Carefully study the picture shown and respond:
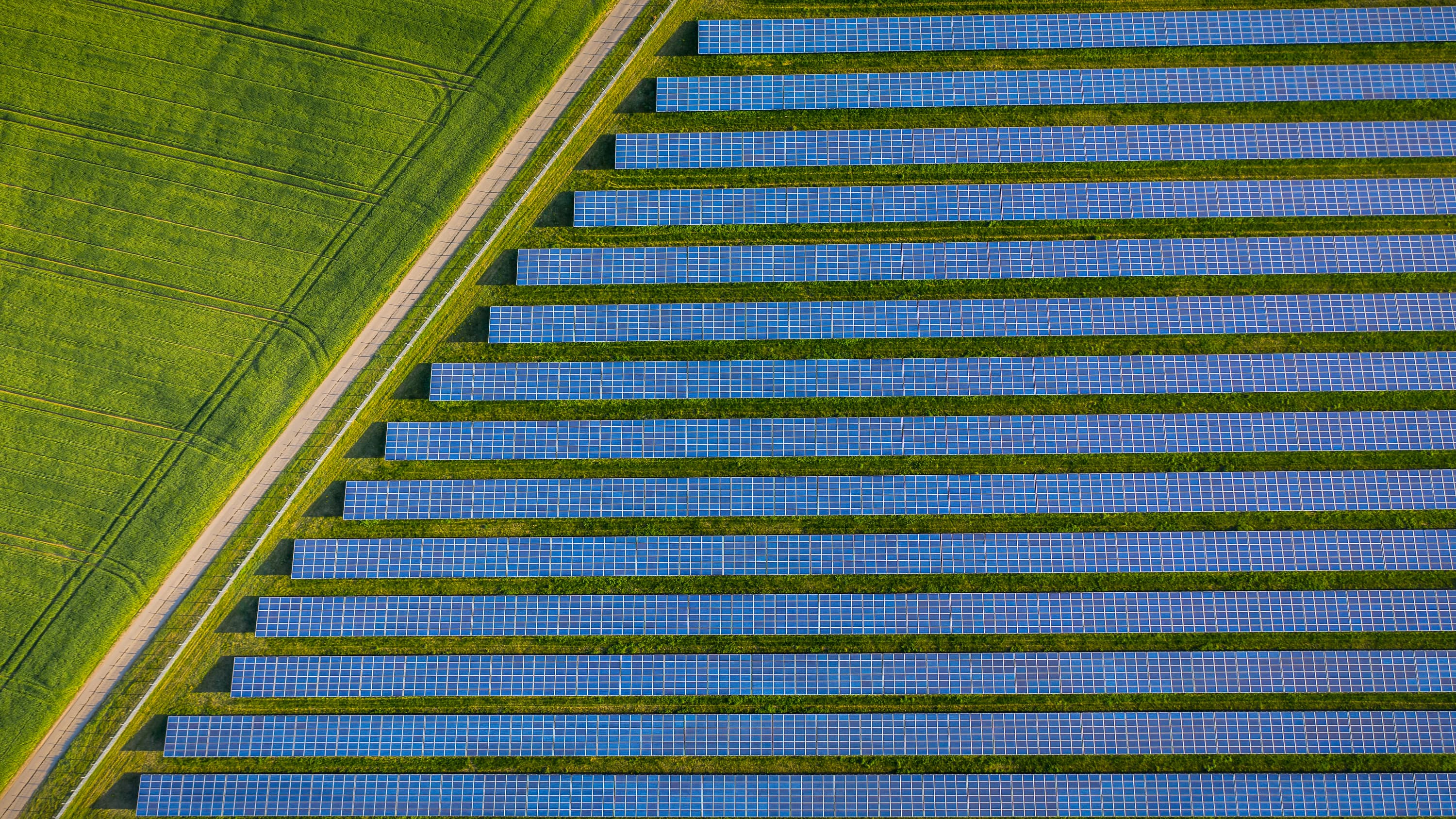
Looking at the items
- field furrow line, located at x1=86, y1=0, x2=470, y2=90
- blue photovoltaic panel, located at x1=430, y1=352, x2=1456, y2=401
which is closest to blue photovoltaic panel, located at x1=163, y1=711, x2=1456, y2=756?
blue photovoltaic panel, located at x1=430, y1=352, x2=1456, y2=401

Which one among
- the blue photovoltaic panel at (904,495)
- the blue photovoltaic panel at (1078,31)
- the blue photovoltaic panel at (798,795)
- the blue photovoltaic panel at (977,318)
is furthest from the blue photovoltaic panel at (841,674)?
the blue photovoltaic panel at (1078,31)

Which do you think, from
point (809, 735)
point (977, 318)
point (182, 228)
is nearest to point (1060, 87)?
point (977, 318)

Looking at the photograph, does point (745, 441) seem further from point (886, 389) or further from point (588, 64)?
point (588, 64)

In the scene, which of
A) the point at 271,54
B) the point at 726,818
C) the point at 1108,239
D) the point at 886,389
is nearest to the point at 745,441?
the point at 886,389

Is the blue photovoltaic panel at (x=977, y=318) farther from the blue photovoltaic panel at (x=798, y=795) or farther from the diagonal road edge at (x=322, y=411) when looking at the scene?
the blue photovoltaic panel at (x=798, y=795)

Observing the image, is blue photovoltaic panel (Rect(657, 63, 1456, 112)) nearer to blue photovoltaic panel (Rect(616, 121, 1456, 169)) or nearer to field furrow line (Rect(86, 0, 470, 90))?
blue photovoltaic panel (Rect(616, 121, 1456, 169))

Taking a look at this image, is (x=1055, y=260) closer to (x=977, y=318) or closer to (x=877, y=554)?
(x=977, y=318)
